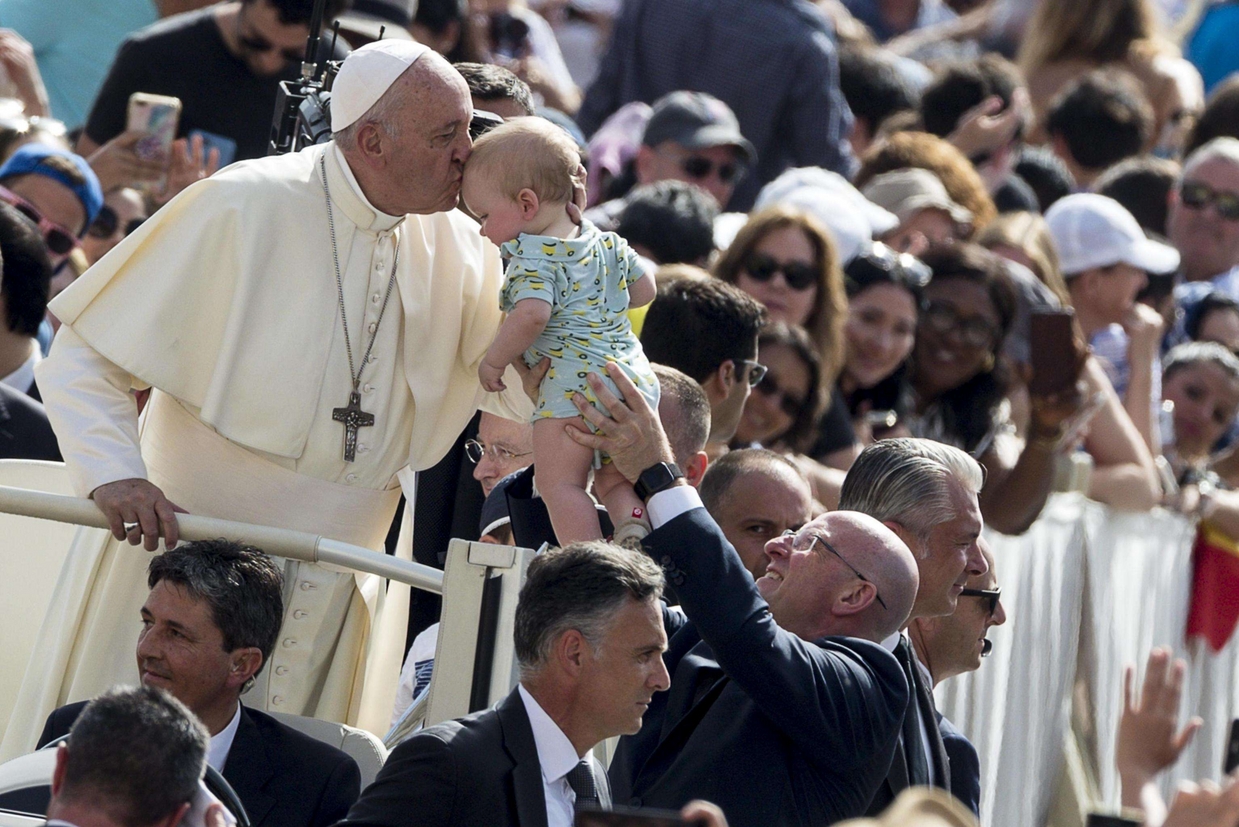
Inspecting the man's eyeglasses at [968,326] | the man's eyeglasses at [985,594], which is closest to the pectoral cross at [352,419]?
the man's eyeglasses at [985,594]

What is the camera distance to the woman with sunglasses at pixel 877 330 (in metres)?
7.21

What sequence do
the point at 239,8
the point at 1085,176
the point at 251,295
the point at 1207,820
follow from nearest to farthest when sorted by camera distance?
the point at 1207,820, the point at 251,295, the point at 239,8, the point at 1085,176

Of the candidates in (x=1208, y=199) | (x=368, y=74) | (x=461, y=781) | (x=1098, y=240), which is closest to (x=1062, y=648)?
(x=1098, y=240)

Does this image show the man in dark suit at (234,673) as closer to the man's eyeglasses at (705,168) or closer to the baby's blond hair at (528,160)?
the baby's blond hair at (528,160)

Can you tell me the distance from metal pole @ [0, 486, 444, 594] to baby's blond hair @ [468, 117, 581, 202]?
82cm

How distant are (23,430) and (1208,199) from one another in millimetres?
6177

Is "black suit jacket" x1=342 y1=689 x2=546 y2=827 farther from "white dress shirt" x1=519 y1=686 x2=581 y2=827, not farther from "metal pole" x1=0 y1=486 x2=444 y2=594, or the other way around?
"metal pole" x1=0 y1=486 x2=444 y2=594

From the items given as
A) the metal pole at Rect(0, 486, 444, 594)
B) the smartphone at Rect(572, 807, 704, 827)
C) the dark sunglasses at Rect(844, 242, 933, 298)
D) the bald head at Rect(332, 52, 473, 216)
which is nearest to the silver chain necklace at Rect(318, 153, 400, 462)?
the bald head at Rect(332, 52, 473, 216)

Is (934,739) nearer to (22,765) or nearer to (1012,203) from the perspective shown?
(22,765)

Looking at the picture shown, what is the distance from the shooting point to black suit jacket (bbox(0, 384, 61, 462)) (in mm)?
5750

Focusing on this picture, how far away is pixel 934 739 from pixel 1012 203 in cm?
547

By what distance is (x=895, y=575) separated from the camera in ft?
13.9

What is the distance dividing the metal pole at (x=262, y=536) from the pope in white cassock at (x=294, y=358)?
0.82ft

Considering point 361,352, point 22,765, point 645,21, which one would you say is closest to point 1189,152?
point 645,21
